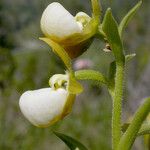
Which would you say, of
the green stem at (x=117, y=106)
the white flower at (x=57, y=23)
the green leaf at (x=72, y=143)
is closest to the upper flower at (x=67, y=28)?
the white flower at (x=57, y=23)

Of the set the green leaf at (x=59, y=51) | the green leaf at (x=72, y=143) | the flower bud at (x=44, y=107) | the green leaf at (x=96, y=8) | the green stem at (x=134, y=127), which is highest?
the green leaf at (x=96, y=8)

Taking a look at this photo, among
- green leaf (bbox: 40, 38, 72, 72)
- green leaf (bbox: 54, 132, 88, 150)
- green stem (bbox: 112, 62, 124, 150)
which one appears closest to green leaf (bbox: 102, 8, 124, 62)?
green stem (bbox: 112, 62, 124, 150)

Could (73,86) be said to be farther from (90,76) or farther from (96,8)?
(96,8)

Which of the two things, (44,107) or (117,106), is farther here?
(117,106)

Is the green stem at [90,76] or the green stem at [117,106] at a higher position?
the green stem at [90,76]

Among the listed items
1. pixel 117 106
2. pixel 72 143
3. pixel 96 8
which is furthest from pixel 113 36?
pixel 72 143

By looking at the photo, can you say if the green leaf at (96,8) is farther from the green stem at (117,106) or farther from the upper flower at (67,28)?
the green stem at (117,106)

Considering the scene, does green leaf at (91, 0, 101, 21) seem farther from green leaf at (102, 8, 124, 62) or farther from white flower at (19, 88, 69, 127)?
white flower at (19, 88, 69, 127)

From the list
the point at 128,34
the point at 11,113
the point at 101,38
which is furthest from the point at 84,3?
the point at 101,38
